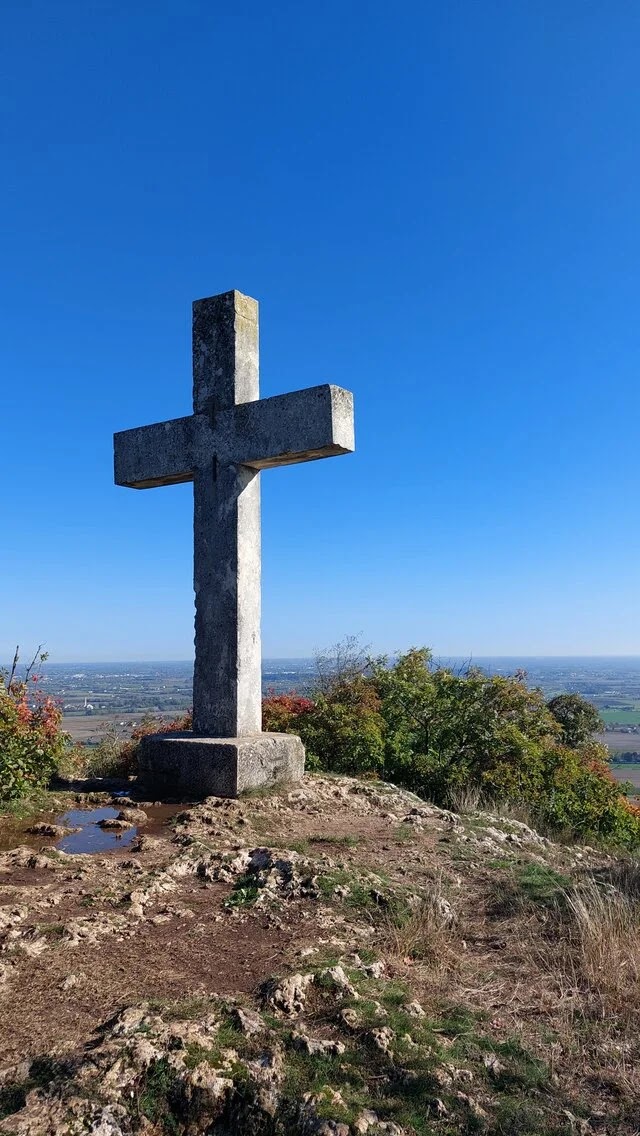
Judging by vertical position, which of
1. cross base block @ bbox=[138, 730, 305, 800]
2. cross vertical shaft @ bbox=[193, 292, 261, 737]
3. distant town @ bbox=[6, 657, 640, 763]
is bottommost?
distant town @ bbox=[6, 657, 640, 763]

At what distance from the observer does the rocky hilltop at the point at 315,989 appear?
2484 millimetres

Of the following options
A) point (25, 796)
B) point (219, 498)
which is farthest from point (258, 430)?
point (25, 796)

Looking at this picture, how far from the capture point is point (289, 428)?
Answer: 6.76 metres

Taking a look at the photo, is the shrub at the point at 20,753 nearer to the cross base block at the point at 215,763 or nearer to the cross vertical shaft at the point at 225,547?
the cross base block at the point at 215,763

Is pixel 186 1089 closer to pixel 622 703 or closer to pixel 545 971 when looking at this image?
pixel 545 971

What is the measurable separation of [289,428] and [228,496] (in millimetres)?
833

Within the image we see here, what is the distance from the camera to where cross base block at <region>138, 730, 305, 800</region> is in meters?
6.39

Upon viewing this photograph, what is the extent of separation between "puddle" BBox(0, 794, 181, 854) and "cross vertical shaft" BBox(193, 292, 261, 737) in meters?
1.02

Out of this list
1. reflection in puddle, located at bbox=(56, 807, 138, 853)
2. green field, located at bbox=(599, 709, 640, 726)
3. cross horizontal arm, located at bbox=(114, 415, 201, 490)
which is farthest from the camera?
green field, located at bbox=(599, 709, 640, 726)

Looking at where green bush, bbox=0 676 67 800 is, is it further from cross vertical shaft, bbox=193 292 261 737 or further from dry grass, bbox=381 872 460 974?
dry grass, bbox=381 872 460 974

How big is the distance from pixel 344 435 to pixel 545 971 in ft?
14.2

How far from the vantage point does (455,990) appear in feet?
11.0

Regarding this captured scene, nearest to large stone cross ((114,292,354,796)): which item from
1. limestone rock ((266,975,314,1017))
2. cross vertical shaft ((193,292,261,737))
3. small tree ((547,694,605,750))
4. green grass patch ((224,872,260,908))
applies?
cross vertical shaft ((193,292,261,737))

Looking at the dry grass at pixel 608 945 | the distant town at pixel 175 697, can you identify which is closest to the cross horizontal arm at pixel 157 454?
the dry grass at pixel 608 945
